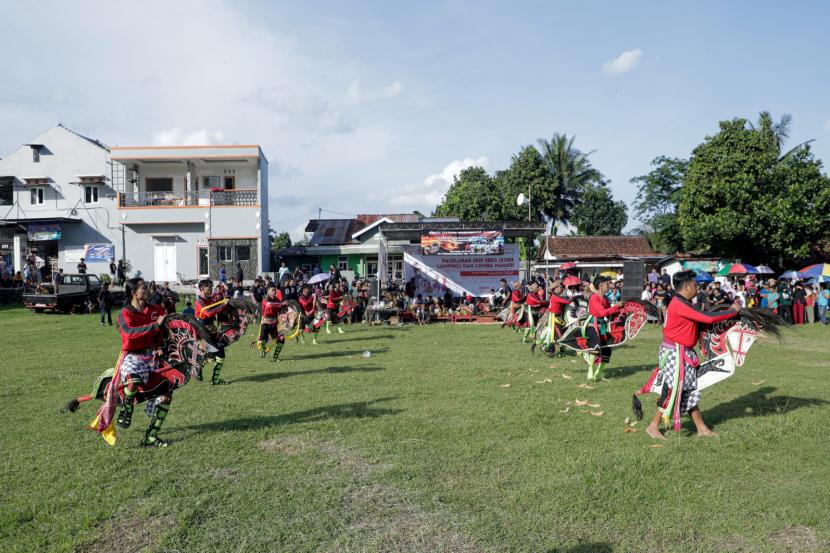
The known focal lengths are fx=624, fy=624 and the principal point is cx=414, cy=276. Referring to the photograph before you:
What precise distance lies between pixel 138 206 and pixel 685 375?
31.9 metres

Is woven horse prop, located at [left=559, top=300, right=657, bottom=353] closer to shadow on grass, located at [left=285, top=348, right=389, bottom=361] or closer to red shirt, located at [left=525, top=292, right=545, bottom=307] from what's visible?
red shirt, located at [left=525, top=292, right=545, bottom=307]

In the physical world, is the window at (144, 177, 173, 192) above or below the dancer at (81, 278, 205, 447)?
above

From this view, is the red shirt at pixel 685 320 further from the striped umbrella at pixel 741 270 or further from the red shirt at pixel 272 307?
the striped umbrella at pixel 741 270

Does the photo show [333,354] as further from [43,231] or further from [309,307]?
[43,231]

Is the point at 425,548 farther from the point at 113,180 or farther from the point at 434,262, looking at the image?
the point at 113,180

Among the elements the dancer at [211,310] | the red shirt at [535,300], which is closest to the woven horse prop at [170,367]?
the dancer at [211,310]

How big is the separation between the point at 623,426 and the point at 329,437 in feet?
11.5

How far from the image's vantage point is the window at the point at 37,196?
35500 millimetres

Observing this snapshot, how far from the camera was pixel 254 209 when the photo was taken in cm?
3262

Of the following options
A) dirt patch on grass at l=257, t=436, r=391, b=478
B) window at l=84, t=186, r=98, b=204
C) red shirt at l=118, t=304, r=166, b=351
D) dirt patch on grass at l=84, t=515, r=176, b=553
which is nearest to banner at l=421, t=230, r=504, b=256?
dirt patch on grass at l=257, t=436, r=391, b=478

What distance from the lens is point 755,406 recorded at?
848cm

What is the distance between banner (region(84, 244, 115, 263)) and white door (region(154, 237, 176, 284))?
2.56 m

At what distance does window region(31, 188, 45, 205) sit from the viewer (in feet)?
116

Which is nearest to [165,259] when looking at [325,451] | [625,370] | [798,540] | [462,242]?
[462,242]
